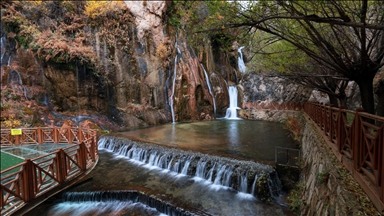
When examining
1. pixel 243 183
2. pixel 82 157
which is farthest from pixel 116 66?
pixel 243 183

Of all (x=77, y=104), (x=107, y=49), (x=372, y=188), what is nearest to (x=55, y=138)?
(x=77, y=104)

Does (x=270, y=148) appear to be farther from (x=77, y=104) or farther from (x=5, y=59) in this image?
(x=5, y=59)

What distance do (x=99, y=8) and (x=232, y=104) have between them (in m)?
19.1

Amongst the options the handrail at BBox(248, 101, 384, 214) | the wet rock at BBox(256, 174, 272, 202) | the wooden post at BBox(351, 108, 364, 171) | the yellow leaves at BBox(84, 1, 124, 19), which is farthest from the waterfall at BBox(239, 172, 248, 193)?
the yellow leaves at BBox(84, 1, 124, 19)

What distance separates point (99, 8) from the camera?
63.9 ft

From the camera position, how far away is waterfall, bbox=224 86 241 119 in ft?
85.8

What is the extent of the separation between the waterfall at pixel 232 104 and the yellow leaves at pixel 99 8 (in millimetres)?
17227

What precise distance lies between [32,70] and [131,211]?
51.8 feet

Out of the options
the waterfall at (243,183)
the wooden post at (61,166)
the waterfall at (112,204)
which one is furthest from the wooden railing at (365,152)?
the wooden post at (61,166)

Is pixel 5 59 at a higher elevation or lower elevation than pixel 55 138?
higher

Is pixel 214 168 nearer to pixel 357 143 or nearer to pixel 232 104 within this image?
pixel 357 143

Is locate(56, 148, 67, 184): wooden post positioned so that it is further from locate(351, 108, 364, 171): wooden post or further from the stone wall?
locate(351, 108, 364, 171): wooden post

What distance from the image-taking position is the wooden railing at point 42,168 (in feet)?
18.5

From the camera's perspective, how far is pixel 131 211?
6.22 metres
